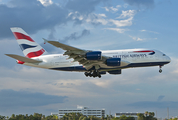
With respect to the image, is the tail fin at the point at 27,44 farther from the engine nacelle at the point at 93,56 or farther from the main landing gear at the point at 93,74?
the engine nacelle at the point at 93,56

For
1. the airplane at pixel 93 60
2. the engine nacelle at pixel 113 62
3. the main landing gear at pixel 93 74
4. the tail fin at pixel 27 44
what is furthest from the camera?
the tail fin at pixel 27 44

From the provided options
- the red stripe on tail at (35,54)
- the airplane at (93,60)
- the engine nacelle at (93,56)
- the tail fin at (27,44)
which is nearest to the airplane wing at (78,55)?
the airplane at (93,60)

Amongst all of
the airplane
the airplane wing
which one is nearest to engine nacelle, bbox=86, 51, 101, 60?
the airplane

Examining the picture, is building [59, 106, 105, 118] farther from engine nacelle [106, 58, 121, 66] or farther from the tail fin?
engine nacelle [106, 58, 121, 66]

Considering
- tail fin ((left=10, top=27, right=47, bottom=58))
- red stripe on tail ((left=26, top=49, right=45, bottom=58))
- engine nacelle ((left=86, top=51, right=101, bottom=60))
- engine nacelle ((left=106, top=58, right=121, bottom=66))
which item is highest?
tail fin ((left=10, top=27, right=47, bottom=58))

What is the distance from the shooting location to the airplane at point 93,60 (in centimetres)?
3874

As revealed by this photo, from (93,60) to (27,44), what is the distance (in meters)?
18.1

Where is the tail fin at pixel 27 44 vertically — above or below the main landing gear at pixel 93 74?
above

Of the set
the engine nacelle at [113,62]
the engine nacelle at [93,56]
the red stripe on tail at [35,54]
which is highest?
the red stripe on tail at [35,54]

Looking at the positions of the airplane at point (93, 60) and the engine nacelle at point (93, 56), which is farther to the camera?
the airplane at point (93, 60)

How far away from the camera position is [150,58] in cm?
4094

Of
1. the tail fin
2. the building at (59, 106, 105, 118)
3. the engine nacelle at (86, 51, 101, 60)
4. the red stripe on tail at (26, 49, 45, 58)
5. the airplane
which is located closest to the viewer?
the engine nacelle at (86, 51, 101, 60)

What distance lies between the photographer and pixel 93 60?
3862 centimetres

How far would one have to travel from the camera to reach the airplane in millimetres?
38737
